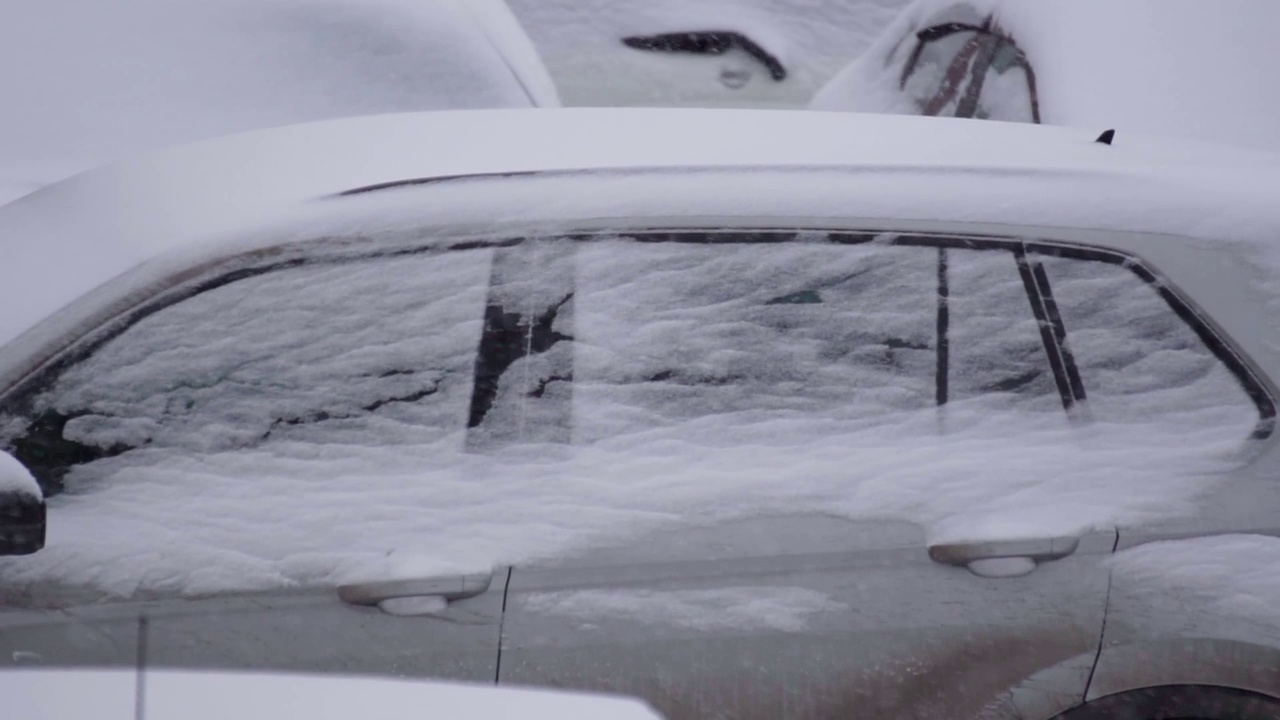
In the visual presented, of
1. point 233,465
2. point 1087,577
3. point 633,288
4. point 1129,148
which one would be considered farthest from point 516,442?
point 1129,148

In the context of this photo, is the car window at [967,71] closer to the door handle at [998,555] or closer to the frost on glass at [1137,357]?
the frost on glass at [1137,357]

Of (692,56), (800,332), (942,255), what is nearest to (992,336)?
(942,255)

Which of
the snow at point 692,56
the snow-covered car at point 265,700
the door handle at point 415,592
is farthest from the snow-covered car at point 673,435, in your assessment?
the snow at point 692,56

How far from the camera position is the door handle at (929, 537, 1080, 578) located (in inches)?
60.2

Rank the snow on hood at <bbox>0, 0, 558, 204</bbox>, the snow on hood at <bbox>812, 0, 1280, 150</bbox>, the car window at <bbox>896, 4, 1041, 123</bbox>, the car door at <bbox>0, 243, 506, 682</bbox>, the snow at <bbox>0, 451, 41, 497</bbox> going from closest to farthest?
1. the snow at <bbox>0, 451, 41, 497</bbox>
2. the car door at <bbox>0, 243, 506, 682</bbox>
3. the snow on hood at <bbox>812, 0, 1280, 150</bbox>
4. the snow on hood at <bbox>0, 0, 558, 204</bbox>
5. the car window at <bbox>896, 4, 1041, 123</bbox>

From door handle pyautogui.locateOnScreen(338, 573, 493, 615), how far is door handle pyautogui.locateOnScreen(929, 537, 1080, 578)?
0.63 metres

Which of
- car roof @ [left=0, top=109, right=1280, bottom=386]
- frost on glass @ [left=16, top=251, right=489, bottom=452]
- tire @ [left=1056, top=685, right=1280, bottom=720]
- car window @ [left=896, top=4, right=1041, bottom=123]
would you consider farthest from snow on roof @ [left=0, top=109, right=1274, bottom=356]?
car window @ [left=896, top=4, right=1041, bottom=123]

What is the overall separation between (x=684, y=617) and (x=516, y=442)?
33 centimetres

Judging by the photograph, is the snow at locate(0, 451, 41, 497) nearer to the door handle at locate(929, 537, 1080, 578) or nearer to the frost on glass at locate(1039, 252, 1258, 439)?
the door handle at locate(929, 537, 1080, 578)

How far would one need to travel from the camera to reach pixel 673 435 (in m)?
1.53

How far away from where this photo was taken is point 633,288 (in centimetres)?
154

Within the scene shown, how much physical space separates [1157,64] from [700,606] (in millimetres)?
2347

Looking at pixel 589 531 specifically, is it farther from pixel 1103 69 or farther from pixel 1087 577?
pixel 1103 69

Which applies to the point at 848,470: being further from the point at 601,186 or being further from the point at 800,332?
the point at 601,186
